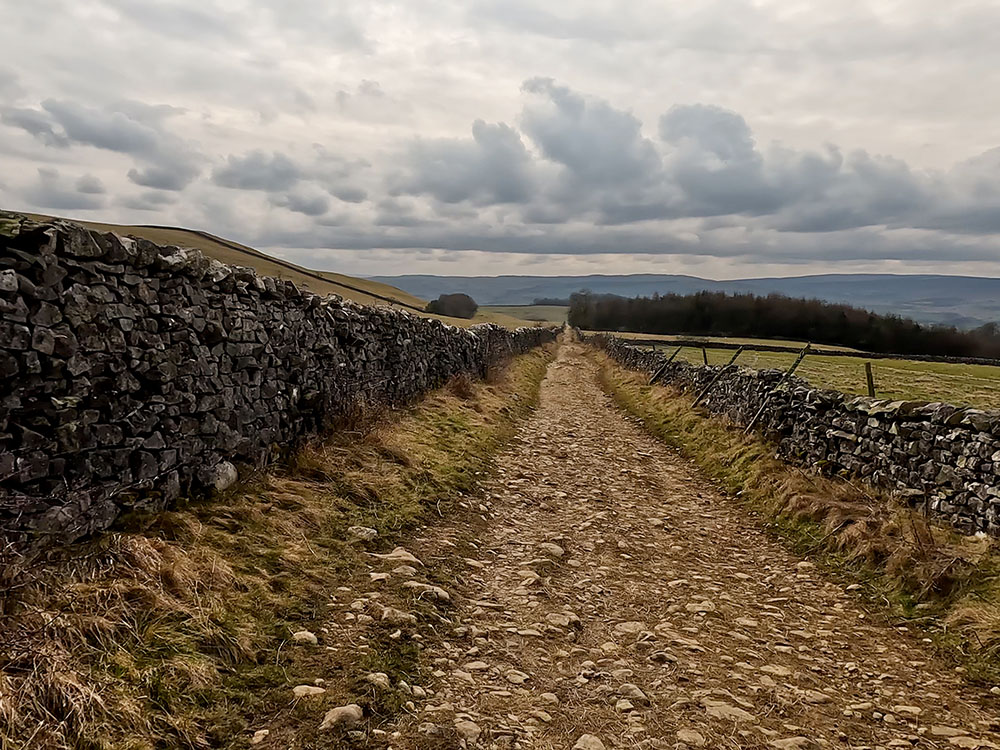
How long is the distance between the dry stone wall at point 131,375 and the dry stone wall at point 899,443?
8.49 metres

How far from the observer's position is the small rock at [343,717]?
174 inches

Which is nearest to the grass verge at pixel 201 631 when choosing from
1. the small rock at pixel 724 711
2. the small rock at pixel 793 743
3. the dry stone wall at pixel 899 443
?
the small rock at pixel 724 711

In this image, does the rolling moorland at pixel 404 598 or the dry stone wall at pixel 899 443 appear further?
the dry stone wall at pixel 899 443

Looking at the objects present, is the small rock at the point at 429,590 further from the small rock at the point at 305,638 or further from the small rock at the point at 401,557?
the small rock at the point at 305,638

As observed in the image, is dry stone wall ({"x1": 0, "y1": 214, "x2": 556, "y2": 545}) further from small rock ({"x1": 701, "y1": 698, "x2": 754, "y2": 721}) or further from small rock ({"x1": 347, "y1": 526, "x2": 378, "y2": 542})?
small rock ({"x1": 701, "y1": 698, "x2": 754, "y2": 721})

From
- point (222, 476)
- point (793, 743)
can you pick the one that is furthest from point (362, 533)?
point (793, 743)

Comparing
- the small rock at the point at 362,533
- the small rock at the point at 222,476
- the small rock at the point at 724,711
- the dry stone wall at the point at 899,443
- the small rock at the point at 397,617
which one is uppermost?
the dry stone wall at the point at 899,443

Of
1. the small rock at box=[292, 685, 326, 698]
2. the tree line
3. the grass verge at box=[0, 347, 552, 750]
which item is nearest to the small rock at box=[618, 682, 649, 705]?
the grass verge at box=[0, 347, 552, 750]

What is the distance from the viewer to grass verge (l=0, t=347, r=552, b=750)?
391 centimetres

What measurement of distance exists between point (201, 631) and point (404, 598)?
76.0 inches

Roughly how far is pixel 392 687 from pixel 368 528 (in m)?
3.21

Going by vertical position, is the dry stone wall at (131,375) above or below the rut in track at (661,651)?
above

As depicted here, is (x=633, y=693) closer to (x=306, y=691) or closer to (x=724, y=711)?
(x=724, y=711)

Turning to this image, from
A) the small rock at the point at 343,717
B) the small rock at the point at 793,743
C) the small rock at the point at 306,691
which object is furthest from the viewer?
the small rock at the point at 306,691
